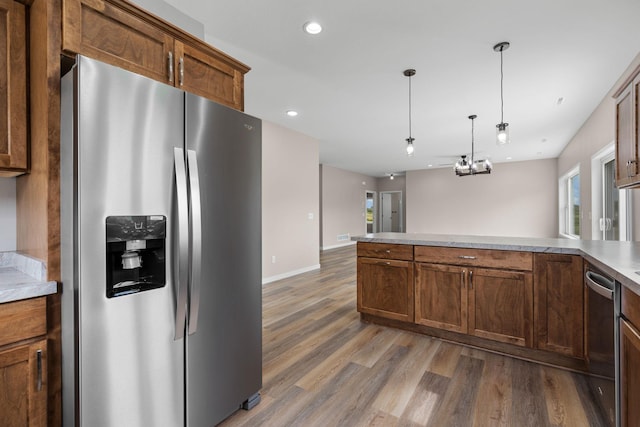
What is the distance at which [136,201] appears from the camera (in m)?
1.25

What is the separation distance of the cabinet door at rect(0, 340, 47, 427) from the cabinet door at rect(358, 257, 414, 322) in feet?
8.12

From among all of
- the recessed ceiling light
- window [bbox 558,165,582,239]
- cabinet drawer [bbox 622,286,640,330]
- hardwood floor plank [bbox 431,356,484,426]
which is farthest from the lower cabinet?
window [bbox 558,165,582,239]

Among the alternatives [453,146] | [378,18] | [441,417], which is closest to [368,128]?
[453,146]

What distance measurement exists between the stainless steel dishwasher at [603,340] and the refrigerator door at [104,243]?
6.65 ft

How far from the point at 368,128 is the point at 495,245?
342cm

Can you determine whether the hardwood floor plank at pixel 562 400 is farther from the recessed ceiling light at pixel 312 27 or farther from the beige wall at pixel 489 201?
the beige wall at pixel 489 201

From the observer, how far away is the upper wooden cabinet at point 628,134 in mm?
1895

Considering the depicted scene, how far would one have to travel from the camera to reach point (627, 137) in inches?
81.0

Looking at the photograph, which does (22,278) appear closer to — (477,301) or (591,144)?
(477,301)

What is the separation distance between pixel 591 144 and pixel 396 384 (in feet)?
16.4

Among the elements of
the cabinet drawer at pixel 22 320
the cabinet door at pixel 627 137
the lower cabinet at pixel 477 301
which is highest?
the cabinet door at pixel 627 137

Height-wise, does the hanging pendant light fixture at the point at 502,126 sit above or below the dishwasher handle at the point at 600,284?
above

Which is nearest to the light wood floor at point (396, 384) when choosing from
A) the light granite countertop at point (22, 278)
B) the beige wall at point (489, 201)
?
the light granite countertop at point (22, 278)

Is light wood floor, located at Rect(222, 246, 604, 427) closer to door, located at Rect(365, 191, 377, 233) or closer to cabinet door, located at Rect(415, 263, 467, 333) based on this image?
cabinet door, located at Rect(415, 263, 467, 333)
